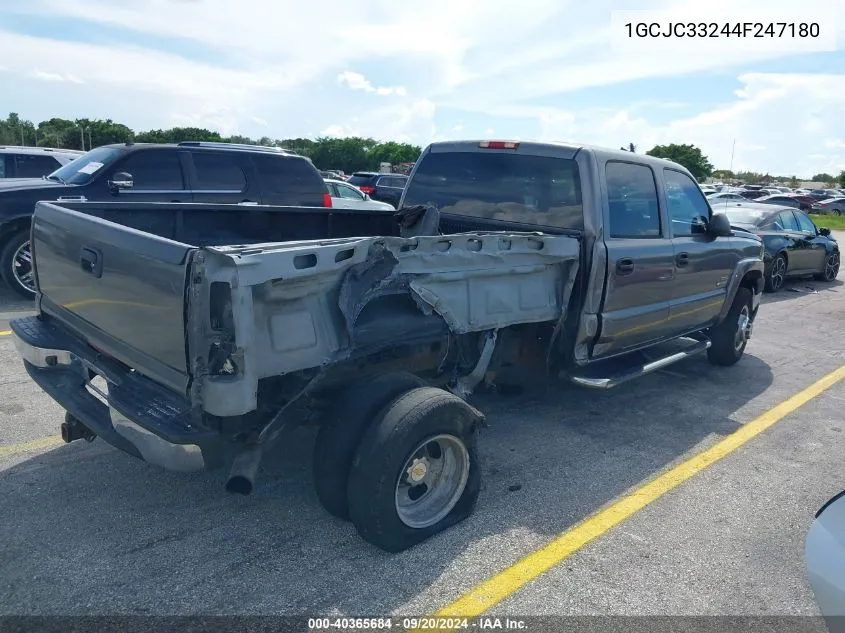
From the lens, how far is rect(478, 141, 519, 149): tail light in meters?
5.18

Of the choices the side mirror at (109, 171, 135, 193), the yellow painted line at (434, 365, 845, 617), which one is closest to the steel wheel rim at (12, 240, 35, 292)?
the side mirror at (109, 171, 135, 193)

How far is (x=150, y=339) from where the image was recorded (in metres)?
3.14

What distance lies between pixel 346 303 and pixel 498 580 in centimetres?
147

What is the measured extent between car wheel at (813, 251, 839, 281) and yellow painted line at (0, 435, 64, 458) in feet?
46.0

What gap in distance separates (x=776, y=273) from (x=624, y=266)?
909 cm

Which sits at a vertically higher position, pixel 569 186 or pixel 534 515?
pixel 569 186

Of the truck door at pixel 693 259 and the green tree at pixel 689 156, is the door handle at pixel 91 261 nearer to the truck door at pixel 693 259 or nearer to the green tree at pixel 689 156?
the truck door at pixel 693 259

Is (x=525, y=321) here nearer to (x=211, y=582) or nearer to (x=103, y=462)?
(x=211, y=582)

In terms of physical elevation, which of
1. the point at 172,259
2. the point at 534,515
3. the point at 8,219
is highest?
the point at 172,259

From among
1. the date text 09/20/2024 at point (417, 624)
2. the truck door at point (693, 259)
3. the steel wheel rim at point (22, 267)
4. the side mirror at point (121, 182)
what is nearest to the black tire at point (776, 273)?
the truck door at point (693, 259)

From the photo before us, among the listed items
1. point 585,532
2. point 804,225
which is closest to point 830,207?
point 804,225

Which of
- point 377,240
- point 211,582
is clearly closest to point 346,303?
point 377,240

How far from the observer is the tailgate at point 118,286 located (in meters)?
2.96

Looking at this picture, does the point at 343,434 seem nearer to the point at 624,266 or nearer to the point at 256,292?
the point at 256,292
